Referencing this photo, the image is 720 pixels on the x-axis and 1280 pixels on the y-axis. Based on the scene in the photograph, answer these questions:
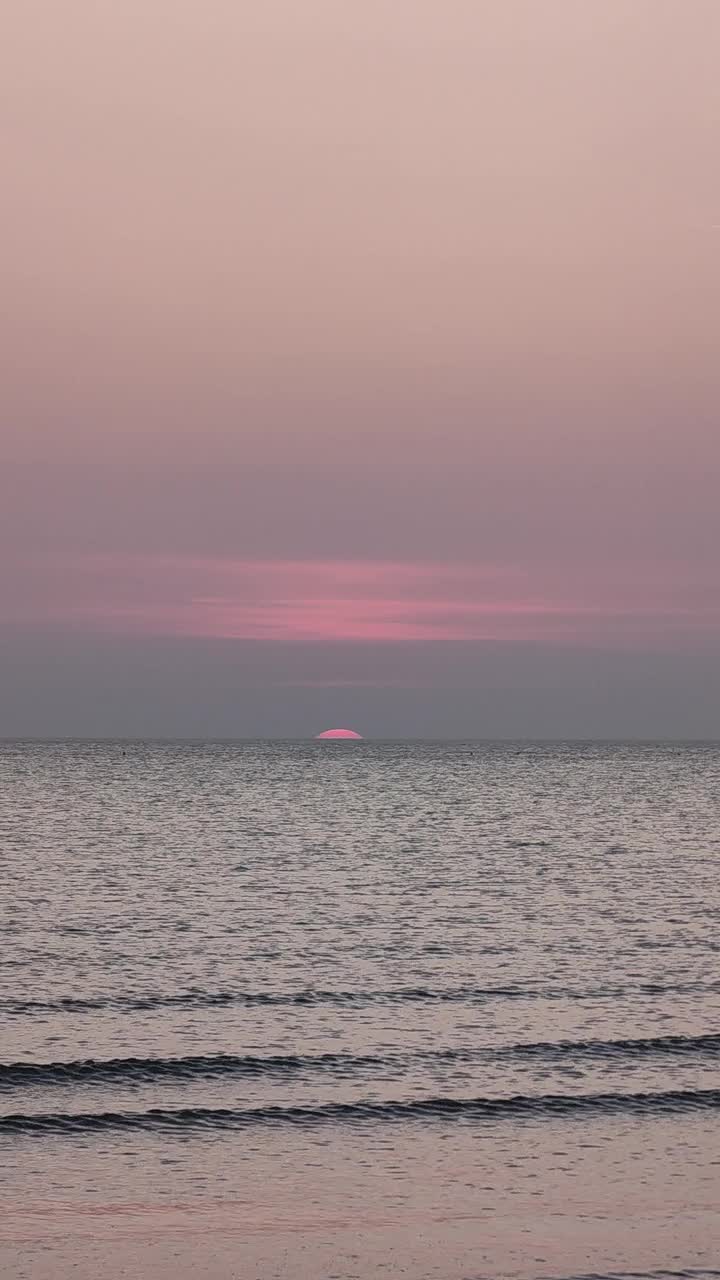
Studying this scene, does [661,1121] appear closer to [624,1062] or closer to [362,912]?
[624,1062]

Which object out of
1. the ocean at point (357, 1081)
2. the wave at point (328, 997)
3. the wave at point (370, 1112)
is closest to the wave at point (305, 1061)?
the ocean at point (357, 1081)

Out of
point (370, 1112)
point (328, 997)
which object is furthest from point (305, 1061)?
point (328, 997)

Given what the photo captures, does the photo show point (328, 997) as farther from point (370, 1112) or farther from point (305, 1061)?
point (370, 1112)

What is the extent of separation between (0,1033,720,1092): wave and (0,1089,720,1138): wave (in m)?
2.52

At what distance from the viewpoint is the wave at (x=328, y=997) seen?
37.0 m

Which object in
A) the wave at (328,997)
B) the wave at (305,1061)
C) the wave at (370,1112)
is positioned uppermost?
the wave at (370,1112)

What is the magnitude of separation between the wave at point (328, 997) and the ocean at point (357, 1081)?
16 centimetres

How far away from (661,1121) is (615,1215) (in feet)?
18.6

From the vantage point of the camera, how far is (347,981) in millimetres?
41469

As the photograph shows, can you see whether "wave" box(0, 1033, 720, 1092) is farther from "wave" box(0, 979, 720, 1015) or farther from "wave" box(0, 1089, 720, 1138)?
"wave" box(0, 979, 720, 1015)

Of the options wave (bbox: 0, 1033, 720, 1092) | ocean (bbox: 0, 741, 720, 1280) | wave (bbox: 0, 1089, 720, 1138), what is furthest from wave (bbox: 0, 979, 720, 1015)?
wave (bbox: 0, 1089, 720, 1138)

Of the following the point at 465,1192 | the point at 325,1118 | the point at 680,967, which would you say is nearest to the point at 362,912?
the point at 680,967

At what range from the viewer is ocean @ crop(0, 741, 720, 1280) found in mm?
19906

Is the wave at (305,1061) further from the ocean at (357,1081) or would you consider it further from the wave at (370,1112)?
the wave at (370,1112)
